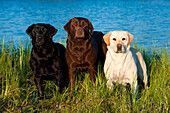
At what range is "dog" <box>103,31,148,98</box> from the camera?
505 centimetres

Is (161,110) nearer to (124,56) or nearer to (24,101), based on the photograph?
(124,56)

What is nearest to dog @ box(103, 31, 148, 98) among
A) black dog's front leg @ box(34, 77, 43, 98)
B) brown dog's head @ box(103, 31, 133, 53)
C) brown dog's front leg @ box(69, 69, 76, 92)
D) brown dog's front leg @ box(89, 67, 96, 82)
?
brown dog's head @ box(103, 31, 133, 53)

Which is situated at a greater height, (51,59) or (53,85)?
(51,59)

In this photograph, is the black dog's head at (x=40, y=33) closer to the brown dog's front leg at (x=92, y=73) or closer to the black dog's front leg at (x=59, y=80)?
the black dog's front leg at (x=59, y=80)

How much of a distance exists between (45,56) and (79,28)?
100 cm

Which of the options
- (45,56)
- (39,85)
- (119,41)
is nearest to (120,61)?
(119,41)

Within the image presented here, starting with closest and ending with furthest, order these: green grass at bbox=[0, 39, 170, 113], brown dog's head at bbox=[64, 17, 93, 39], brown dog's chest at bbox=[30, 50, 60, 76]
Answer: green grass at bbox=[0, 39, 170, 113] → brown dog's head at bbox=[64, 17, 93, 39] → brown dog's chest at bbox=[30, 50, 60, 76]

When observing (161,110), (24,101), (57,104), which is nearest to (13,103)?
(24,101)

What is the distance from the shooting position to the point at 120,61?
520 cm

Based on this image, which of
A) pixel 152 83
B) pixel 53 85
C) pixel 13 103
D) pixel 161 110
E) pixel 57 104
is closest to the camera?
pixel 161 110

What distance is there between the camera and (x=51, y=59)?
566cm

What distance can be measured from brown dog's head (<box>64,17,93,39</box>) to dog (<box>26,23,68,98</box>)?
439 mm

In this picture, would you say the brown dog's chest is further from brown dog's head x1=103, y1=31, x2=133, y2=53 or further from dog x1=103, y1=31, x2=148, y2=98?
brown dog's head x1=103, y1=31, x2=133, y2=53

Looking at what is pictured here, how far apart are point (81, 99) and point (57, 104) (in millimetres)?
524
